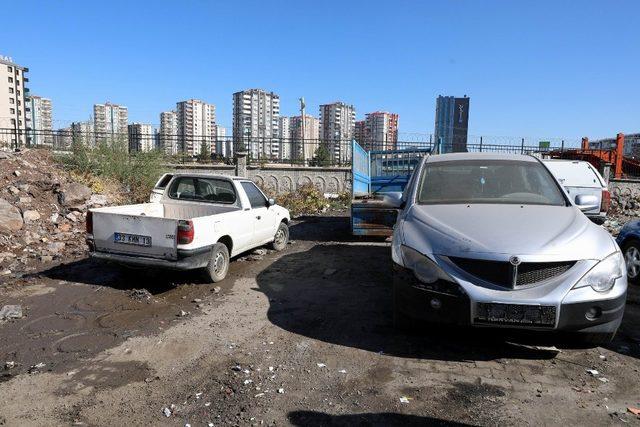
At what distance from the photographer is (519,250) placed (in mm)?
3666

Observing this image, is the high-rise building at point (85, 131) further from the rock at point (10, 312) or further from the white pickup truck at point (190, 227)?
the rock at point (10, 312)

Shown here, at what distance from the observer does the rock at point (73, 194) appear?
35.9ft

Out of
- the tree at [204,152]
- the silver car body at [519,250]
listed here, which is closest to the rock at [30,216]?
the silver car body at [519,250]

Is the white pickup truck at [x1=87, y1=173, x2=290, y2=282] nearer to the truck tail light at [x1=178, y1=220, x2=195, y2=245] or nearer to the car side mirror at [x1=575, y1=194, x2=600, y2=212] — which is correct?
the truck tail light at [x1=178, y1=220, x2=195, y2=245]

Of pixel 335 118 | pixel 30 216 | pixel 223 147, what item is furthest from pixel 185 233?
pixel 335 118

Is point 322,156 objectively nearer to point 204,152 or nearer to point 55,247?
point 204,152

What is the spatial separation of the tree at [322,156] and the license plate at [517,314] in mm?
16828

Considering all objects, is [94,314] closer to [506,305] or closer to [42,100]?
[506,305]

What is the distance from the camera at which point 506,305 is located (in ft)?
11.7

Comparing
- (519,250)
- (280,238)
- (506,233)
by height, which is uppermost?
(506,233)

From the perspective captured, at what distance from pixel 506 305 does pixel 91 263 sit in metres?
7.19

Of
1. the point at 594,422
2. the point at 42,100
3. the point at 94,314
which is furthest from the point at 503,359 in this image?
the point at 42,100

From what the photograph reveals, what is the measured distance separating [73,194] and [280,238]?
18.8 ft

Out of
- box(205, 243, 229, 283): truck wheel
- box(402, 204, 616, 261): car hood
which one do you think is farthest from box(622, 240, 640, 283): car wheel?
box(205, 243, 229, 283): truck wheel
